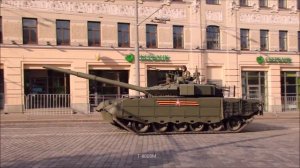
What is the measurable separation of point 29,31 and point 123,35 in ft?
22.4

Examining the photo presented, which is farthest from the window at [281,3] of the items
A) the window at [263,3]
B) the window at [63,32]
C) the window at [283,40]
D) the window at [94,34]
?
the window at [63,32]

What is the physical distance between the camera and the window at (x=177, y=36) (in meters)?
32.5

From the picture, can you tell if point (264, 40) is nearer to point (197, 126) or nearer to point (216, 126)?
point (216, 126)

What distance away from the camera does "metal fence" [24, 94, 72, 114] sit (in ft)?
84.3

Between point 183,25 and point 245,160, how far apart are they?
23593 mm

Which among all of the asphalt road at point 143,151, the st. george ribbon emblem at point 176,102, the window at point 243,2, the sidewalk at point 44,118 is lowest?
the sidewalk at point 44,118

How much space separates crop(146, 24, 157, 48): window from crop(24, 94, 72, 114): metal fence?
846 centimetres

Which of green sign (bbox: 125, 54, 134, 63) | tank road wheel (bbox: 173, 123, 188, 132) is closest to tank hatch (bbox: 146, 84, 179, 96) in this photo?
tank road wheel (bbox: 173, 123, 188, 132)

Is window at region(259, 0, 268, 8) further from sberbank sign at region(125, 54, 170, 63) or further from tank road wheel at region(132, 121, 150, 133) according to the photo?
tank road wheel at region(132, 121, 150, 133)

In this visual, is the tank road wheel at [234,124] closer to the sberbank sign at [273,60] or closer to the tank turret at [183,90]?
the tank turret at [183,90]

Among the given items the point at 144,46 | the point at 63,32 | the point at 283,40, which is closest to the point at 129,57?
the point at 144,46

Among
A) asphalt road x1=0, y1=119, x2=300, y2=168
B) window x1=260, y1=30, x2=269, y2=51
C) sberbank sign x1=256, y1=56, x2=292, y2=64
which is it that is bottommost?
asphalt road x1=0, y1=119, x2=300, y2=168

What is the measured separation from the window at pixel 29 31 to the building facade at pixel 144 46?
2.7 inches

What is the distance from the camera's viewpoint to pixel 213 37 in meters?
33.5
